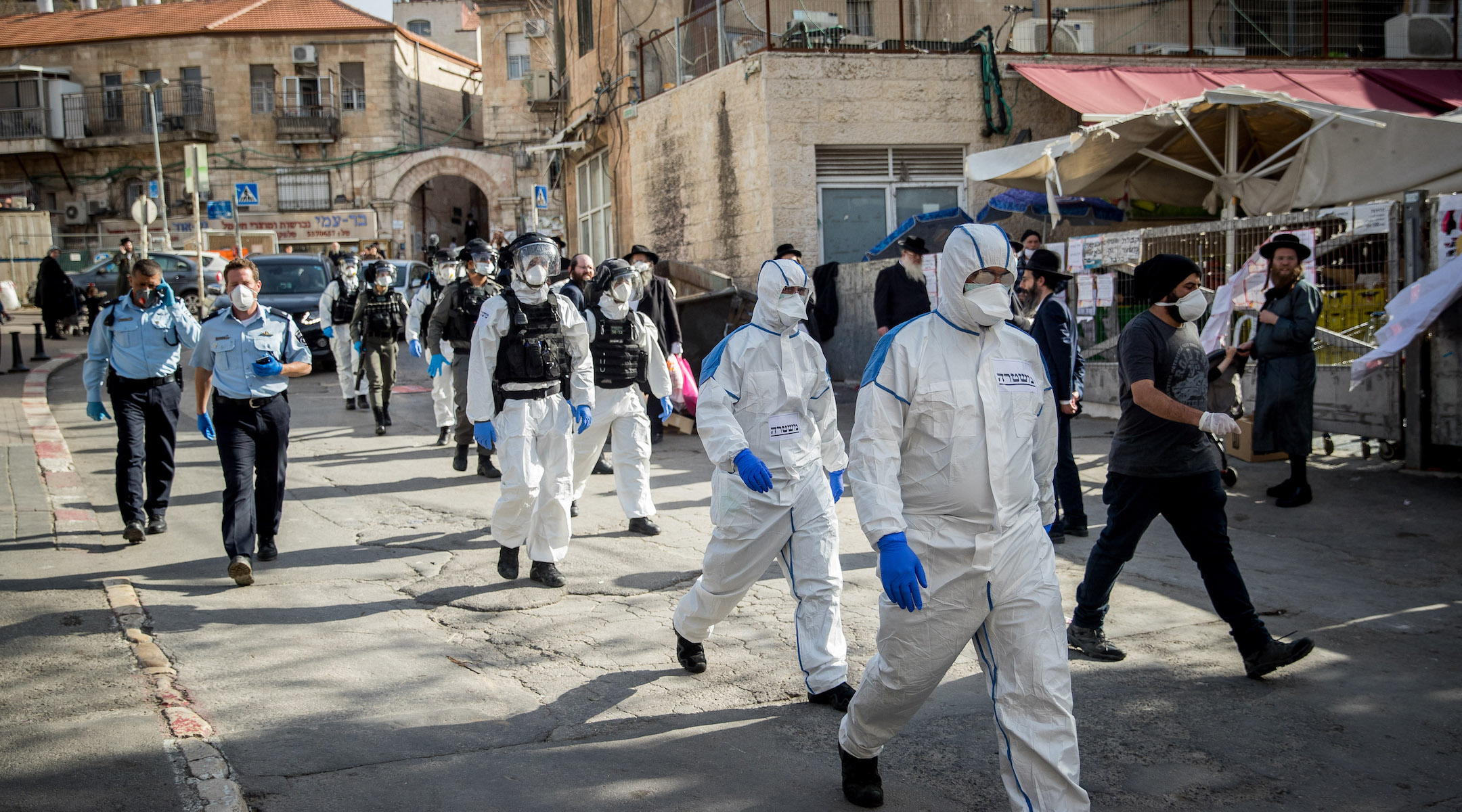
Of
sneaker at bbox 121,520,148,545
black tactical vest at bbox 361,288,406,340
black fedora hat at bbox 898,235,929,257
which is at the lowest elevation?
sneaker at bbox 121,520,148,545

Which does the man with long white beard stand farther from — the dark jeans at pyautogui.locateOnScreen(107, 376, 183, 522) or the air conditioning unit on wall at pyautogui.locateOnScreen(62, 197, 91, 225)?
the air conditioning unit on wall at pyautogui.locateOnScreen(62, 197, 91, 225)

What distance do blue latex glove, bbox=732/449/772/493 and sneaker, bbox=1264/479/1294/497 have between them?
5.32 metres

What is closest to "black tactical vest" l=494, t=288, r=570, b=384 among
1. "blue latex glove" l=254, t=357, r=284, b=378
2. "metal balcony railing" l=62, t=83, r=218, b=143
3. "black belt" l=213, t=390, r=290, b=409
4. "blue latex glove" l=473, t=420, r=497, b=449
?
"blue latex glove" l=473, t=420, r=497, b=449

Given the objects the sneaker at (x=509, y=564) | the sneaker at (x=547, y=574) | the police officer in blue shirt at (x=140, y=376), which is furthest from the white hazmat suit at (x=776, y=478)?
the police officer in blue shirt at (x=140, y=376)

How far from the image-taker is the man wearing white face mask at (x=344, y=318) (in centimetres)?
1391

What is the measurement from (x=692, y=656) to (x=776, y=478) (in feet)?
3.04

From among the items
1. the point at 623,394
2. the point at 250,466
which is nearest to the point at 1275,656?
the point at 623,394

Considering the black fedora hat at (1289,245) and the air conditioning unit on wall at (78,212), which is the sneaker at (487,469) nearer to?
the black fedora hat at (1289,245)

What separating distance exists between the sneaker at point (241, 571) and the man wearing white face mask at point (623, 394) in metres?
2.16

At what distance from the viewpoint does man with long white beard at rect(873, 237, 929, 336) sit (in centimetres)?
1032

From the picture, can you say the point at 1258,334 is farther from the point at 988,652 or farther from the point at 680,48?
the point at 680,48

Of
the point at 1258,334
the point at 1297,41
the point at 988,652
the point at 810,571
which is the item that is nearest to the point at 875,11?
the point at 1297,41

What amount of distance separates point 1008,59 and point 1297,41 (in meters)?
6.12

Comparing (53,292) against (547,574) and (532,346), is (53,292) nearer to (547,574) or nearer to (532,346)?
(532,346)
